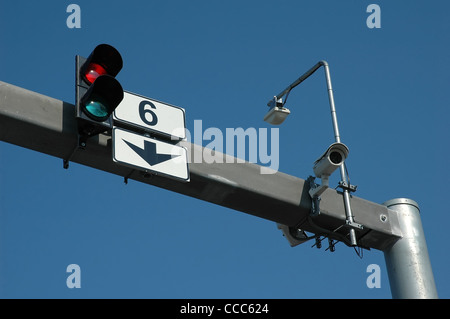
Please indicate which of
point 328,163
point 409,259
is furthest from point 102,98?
point 409,259

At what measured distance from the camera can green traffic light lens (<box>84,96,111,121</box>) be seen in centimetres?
704

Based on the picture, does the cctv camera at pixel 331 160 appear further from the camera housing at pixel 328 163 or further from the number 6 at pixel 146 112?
the number 6 at pixel 146 112

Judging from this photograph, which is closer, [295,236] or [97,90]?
[97,90]

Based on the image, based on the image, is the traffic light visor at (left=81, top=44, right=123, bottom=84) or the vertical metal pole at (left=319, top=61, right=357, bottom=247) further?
the vertical metal pole at (left=319, top=61, right=357, bottom=247)

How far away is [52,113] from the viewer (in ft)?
23.2

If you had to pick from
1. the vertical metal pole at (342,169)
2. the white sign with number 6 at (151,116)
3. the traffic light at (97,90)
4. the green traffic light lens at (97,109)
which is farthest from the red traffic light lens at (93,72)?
the vertical metal pole at (342,169)

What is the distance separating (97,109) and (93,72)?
31 centimetres

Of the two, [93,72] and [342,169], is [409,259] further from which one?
[93,72]

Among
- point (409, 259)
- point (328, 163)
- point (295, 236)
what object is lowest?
point (409, 259)

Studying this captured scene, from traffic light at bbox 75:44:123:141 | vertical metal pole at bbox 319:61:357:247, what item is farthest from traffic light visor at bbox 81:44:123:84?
vertical metal pole at bbox 319:61:357:247

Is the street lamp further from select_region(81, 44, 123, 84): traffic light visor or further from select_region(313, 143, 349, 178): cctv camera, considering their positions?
select_region(81, 44, 123, 84): traffic light visor

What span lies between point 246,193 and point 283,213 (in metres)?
0.41

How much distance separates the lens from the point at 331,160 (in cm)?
791
